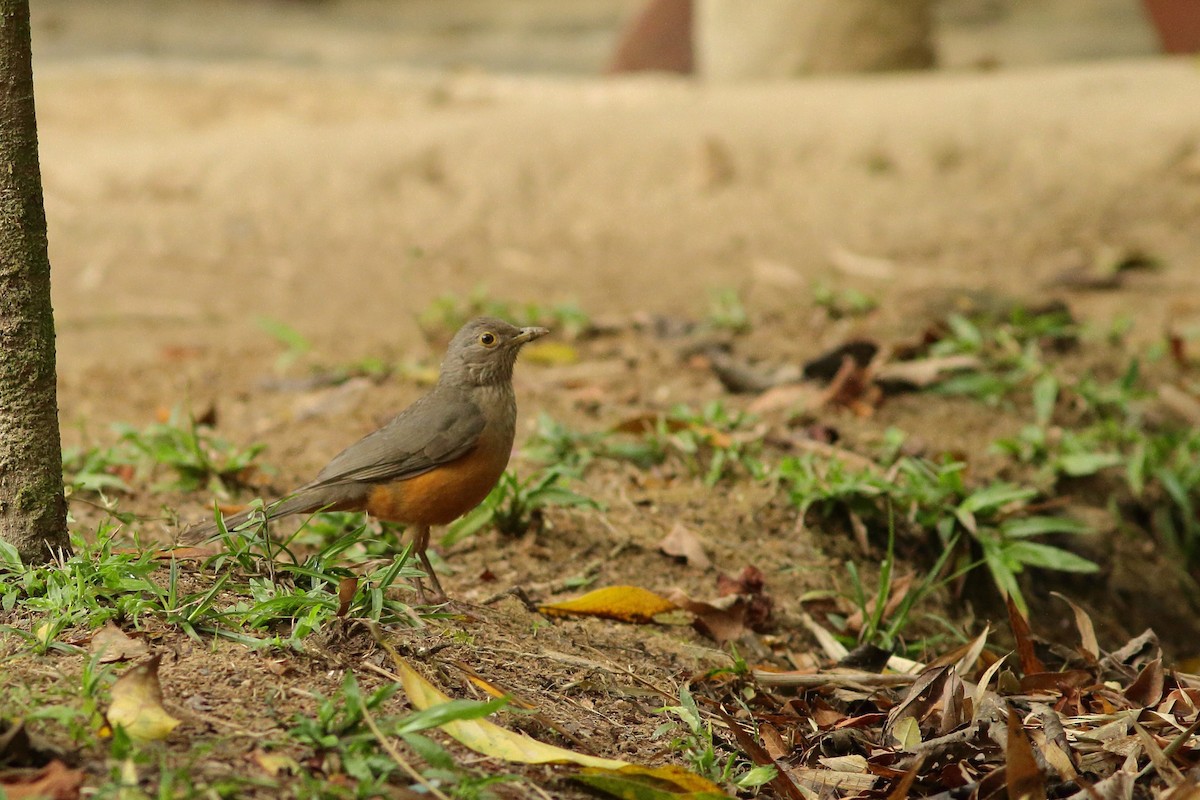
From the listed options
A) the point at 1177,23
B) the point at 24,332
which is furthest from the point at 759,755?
the point at 1177,23

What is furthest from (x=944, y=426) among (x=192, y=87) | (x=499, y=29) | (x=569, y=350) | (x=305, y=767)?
(x=499, y=29)

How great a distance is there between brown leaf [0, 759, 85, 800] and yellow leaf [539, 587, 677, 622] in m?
1.68

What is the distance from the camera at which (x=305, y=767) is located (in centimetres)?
263

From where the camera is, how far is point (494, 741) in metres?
2.85

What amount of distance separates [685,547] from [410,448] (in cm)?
101

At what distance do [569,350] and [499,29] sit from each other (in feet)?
44.0

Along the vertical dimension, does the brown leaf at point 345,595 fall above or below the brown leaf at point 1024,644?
above

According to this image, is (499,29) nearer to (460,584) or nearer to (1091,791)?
(460,584)

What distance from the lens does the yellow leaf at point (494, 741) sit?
9.27ft

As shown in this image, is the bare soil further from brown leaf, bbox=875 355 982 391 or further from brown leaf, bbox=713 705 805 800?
brown leaf, bbox=713 705 805 800

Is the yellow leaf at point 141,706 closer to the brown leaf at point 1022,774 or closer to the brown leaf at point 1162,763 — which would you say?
the brown leaf at point 1022,774

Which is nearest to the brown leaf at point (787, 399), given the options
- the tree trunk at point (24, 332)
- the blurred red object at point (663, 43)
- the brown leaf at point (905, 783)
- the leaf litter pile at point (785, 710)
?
the leaf litter pile at point (785, 710)

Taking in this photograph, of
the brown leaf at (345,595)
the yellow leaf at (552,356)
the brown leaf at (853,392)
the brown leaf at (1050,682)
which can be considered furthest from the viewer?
the yellow leaf at (552,356)

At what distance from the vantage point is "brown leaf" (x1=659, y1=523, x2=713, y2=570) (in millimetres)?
4365
